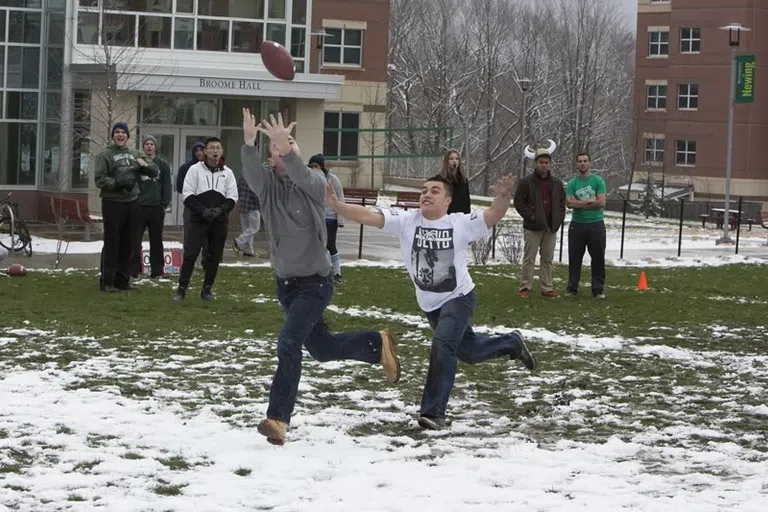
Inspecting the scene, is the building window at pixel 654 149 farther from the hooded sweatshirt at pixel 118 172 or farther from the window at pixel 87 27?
the hooded sweatshirt at pixel 118 172

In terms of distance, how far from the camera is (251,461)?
786cm

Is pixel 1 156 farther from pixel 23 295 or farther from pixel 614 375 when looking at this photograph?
pixel 614 375

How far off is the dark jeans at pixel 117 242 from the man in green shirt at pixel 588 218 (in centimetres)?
522

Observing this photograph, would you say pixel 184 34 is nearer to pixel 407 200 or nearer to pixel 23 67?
pixel 23 67

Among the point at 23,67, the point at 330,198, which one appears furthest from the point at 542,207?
the point at 23,67

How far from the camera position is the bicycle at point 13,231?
22984 mm

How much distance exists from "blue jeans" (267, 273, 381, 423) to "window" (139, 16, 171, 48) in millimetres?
26570

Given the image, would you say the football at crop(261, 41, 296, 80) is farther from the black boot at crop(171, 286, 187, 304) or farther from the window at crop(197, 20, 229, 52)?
the window at crop(197, 20, 229, 52)

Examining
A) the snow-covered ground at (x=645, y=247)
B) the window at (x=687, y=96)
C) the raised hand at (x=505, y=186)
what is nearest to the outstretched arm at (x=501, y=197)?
the raised hand at (x=505, y=186)

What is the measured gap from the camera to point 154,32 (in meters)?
34.9

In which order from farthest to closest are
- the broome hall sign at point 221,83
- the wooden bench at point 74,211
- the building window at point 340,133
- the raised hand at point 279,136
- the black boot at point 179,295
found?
1. the building window at point 340,133
2. the broome hall sign at point 221,83
3. the wooden bench at point 74,211
4. the black boot at point 179,295
5. the raised hand at point 279,136

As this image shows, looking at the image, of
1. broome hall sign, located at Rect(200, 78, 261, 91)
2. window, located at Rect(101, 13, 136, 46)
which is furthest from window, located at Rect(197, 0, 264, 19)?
broome hall sign, located at Rect(200, 78, 261, 91)

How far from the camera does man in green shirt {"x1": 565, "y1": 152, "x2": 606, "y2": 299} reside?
17.4 m

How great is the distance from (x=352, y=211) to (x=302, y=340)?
0.86m
